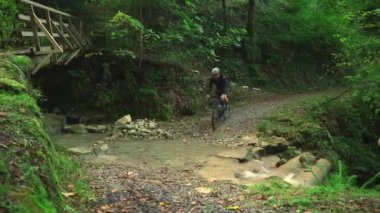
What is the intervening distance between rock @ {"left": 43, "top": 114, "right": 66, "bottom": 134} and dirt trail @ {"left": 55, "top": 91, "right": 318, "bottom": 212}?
2.59 feet

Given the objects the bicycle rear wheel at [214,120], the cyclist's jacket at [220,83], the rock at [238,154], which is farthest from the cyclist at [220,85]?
the rock at [238,154]

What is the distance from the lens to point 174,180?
8.67 metres

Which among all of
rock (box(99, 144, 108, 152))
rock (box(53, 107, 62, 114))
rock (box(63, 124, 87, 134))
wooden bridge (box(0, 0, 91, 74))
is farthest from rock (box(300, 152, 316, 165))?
rock (box(53, 107, 62, 114))

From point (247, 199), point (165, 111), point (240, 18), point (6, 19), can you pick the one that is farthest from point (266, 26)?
point (247, 199)

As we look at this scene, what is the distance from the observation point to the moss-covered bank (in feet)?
14.4

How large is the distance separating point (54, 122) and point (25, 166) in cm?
1040

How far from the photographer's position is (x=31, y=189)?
4625 mm

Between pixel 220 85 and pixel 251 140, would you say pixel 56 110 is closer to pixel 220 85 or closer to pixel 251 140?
pixel 220 85

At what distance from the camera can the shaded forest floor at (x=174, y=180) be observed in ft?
22.4

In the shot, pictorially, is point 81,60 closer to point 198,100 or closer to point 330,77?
point 198,100

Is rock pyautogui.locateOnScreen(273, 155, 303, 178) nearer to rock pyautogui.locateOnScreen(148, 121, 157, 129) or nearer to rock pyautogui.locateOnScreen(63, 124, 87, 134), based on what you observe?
rock pyautogui.locateOnScreen(148, 121, 157, 129)

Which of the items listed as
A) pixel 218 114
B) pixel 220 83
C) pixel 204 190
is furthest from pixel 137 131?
pixel 204 190

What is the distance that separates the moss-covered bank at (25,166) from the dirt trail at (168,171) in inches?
25.6

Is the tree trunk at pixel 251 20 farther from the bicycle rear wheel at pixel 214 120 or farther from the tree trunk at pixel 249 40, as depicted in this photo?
the bicycle rear wheel at pixel 214 120
